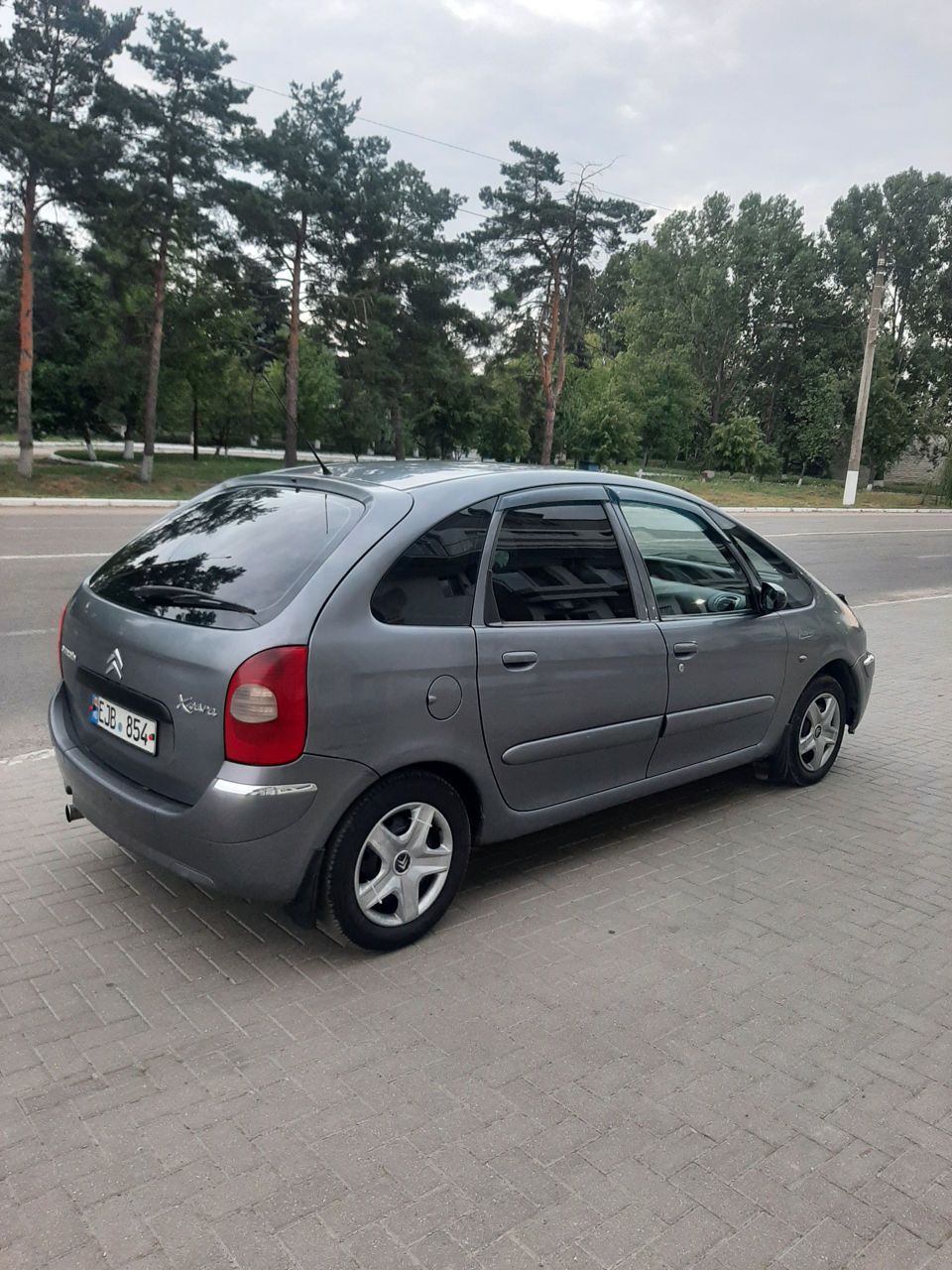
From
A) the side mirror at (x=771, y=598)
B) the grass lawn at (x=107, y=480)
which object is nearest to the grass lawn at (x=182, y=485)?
the grass lawn at (x=107, y=480)

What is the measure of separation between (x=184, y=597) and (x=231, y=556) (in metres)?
0.22

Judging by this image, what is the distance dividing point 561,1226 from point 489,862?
2.01m

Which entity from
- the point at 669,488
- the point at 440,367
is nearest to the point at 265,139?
the point at 440,367

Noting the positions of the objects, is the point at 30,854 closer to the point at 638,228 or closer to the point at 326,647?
the point at 326,647

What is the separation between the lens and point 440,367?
3462 centimetres

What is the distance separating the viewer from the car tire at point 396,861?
3143 mm

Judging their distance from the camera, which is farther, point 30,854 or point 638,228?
point 638,228

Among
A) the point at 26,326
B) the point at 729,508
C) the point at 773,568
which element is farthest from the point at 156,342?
the point at 773,568

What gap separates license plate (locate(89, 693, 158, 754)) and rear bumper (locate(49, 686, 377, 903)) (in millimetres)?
183

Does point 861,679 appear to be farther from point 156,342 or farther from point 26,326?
point 156,342

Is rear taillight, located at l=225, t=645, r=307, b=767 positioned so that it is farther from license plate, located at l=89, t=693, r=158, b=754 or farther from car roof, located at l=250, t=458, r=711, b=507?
car roof, located at l=250, t=458, r=711, b=507

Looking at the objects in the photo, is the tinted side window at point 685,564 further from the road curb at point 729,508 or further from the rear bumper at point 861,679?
the road curb at point 729,508

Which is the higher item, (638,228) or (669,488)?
(638,228)

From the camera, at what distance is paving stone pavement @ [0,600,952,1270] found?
2.19 metres
